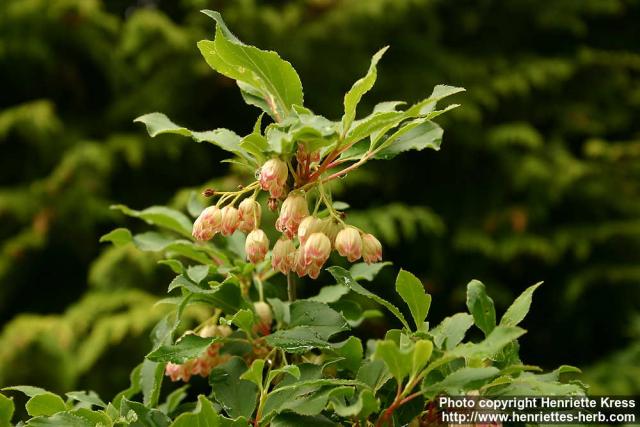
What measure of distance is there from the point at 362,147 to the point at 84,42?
278cm

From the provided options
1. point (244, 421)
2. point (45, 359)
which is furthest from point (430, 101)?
point (45, 359)

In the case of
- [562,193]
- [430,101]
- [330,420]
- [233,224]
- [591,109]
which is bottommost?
[562,193]

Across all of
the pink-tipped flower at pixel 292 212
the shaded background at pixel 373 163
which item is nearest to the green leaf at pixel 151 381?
the pink-tipped flower at pixel 292 212

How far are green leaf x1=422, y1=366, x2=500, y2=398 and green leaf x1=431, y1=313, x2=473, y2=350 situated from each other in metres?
0.05

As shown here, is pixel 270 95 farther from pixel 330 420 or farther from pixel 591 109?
pixel 591 109

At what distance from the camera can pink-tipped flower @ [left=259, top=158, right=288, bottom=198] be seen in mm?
591

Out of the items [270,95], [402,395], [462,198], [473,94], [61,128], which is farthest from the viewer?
[462,198]

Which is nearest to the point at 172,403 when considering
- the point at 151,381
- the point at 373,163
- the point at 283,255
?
the point at 151,381

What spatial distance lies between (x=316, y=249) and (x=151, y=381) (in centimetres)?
27

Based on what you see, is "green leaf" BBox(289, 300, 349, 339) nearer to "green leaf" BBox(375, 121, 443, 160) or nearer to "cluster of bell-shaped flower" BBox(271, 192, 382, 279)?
"cluster of bell-shaped flower" BBox(271, 192, 382, 279)

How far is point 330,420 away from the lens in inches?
23.4

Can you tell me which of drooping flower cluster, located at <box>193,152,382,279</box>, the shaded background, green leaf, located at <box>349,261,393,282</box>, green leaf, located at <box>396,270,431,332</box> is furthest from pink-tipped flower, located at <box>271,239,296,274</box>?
the shaded background

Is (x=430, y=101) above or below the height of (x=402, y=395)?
above

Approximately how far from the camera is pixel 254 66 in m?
0.64
